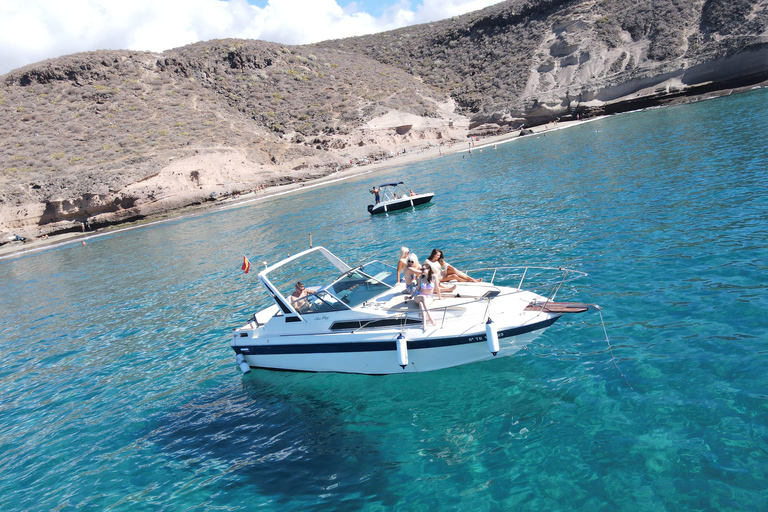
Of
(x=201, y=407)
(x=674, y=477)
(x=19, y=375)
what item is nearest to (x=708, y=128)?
(x=674, y=477)

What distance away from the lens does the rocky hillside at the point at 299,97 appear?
168 feet

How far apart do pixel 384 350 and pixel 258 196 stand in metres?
45.6

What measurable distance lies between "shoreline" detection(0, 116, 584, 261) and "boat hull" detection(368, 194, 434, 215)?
23.7m

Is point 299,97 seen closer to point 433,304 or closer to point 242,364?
point 242,364

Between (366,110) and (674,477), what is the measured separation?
228 feet

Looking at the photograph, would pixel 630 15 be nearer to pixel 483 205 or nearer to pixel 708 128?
pixel 708 128

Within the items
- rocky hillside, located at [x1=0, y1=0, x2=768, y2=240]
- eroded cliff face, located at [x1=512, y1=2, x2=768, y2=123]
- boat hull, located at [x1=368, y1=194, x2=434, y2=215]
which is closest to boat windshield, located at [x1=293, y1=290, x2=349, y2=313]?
boat hull, located at [x1=368, y1=194, x2=434, y2=215]

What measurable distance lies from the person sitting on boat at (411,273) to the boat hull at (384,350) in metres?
1.34

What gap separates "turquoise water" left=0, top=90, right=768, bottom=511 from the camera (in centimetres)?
610

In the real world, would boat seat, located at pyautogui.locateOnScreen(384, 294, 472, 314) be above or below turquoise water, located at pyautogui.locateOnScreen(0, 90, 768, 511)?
above

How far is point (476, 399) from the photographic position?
8016 millimetres

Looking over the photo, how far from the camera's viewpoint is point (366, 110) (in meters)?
70.0

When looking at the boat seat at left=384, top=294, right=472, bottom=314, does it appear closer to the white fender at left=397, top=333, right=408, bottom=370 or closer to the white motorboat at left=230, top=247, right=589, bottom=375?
the white motorboat at left=230, top=247, right=589, bottom=375

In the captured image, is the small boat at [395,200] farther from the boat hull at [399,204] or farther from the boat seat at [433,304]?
the boat seat at [433,304]
